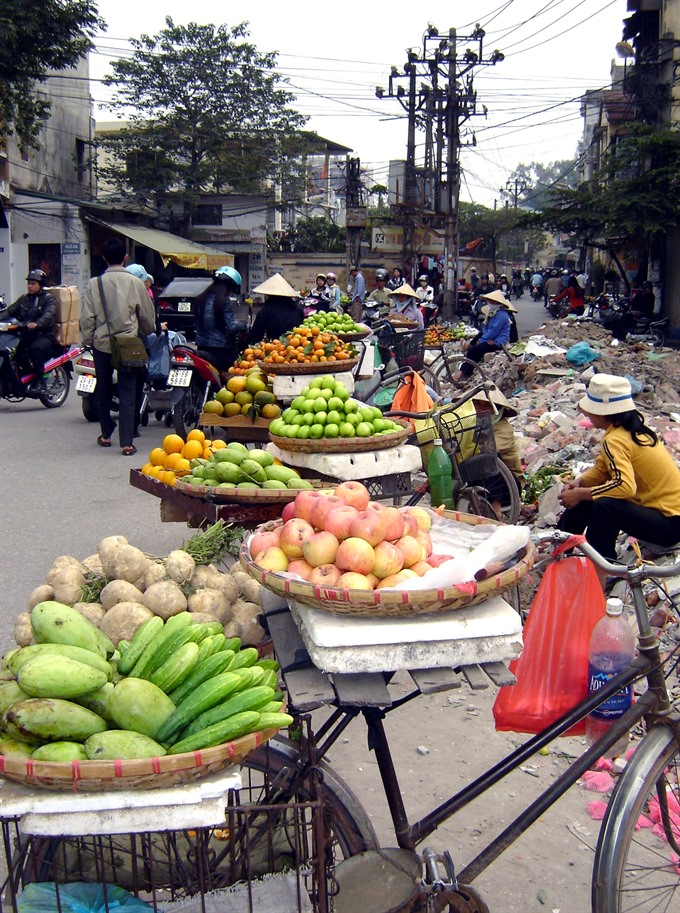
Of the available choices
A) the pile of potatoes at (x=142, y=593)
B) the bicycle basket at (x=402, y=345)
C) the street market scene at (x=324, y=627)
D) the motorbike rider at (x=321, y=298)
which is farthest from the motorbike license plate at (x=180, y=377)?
the motorbike rider at (x=321, y=298)

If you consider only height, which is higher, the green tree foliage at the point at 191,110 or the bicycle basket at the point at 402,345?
the green tree foliage at the point at 191,110

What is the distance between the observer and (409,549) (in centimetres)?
268

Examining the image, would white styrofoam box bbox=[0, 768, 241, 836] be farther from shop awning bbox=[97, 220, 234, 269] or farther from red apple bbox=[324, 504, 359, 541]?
shop awning bbox=[97, 220, 234, 269]

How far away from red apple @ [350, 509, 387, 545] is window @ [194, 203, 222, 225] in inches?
1625

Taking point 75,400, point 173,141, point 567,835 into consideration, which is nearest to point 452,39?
point 173,141

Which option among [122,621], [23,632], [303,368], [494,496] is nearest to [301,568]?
[122,621]

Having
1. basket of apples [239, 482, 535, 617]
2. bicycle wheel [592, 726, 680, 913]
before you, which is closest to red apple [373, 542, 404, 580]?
basket of apples [239, 482, 535, 617]

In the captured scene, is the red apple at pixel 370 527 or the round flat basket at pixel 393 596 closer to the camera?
the round flat basket at pixel 393 596

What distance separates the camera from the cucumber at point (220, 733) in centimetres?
214

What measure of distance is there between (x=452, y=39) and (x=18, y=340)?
2365 cm

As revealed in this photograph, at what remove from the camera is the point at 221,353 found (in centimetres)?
1042

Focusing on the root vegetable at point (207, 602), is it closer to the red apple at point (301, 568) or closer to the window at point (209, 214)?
the red apple at point (301, 568)

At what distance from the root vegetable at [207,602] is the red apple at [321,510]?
0.71m

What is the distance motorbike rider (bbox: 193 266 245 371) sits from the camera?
999cm
